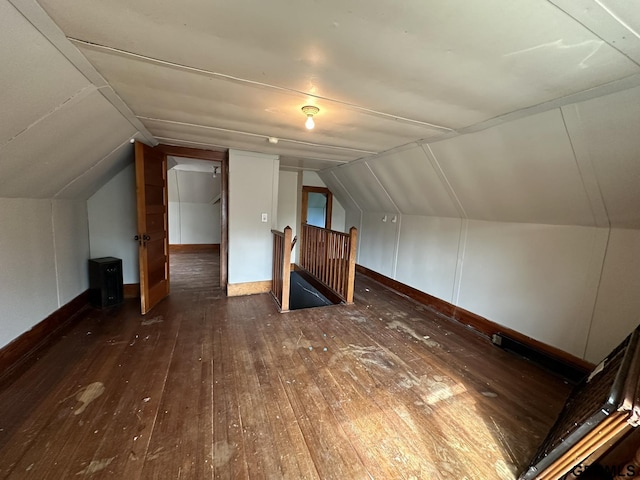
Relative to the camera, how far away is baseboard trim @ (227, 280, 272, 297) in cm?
386

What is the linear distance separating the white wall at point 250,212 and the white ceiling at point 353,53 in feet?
5.20

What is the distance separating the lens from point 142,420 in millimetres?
1607

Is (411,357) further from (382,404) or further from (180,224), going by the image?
(180,224)

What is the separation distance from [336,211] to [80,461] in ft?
18.1

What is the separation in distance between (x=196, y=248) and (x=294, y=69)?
21.5 feet

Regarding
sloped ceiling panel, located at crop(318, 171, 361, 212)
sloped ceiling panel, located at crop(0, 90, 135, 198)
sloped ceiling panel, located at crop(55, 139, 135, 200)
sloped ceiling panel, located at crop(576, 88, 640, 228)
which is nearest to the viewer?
sloped ceiling panel, located at crop(576, 88, 640, 228)

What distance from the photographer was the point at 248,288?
398 cm

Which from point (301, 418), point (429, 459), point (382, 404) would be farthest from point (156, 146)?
point (429, 459)

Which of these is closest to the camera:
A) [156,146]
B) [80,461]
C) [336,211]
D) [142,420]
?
[80,461]

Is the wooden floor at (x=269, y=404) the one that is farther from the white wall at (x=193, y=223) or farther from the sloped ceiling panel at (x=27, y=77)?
the white wall at (x=193, y=223)

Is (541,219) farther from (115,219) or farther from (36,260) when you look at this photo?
(115,219)

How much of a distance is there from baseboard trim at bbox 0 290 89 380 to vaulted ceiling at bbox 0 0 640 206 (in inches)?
47.5

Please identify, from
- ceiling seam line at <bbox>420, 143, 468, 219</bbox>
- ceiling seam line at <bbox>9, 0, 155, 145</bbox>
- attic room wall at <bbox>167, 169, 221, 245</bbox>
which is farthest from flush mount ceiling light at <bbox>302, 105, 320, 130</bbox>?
attic room wall at <bbox>167, 169, 221, 245</bbox>

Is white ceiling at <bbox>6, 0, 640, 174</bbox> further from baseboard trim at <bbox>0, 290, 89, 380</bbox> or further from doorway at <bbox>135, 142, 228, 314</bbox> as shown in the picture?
baseboard trim at <bbox>0, 290, 89, 380</bbox>
